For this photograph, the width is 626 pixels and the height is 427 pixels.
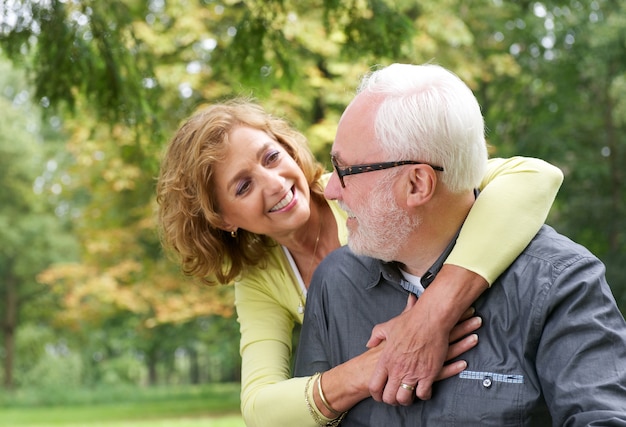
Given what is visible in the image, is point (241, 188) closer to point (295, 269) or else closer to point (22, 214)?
point (295, 269)

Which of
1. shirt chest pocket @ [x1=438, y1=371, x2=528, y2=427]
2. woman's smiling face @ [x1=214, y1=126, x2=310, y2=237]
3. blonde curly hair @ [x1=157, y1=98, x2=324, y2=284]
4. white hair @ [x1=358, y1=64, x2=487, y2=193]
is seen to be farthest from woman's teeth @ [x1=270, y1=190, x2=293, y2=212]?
shirt chest pocket @ [x1=438, y1=371, x2=528, y2=427]

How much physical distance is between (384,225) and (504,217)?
1.02ft

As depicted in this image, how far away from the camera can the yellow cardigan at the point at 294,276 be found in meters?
2.08

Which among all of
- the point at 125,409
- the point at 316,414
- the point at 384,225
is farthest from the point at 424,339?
the point at 125,409

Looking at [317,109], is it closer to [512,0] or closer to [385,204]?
[512,0]

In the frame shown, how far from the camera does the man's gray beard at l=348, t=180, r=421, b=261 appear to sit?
2074 mm

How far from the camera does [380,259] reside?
2.20 m

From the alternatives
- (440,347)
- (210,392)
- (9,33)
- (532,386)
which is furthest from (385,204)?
(210,392)

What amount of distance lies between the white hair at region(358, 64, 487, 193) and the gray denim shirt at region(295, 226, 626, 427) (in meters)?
0.28

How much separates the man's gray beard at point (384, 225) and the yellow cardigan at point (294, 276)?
0.14m

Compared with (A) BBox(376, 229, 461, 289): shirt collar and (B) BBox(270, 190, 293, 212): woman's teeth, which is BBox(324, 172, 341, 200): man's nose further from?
(B) BBox(270, 190, 293, 212): woman's teeth

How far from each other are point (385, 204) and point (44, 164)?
21.3m

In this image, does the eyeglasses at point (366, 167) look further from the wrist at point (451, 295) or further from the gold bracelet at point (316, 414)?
the gold bracelet at point (316, 414)

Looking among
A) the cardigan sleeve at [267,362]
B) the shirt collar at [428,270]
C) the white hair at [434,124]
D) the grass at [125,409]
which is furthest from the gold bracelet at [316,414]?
the grass at [125,409]
